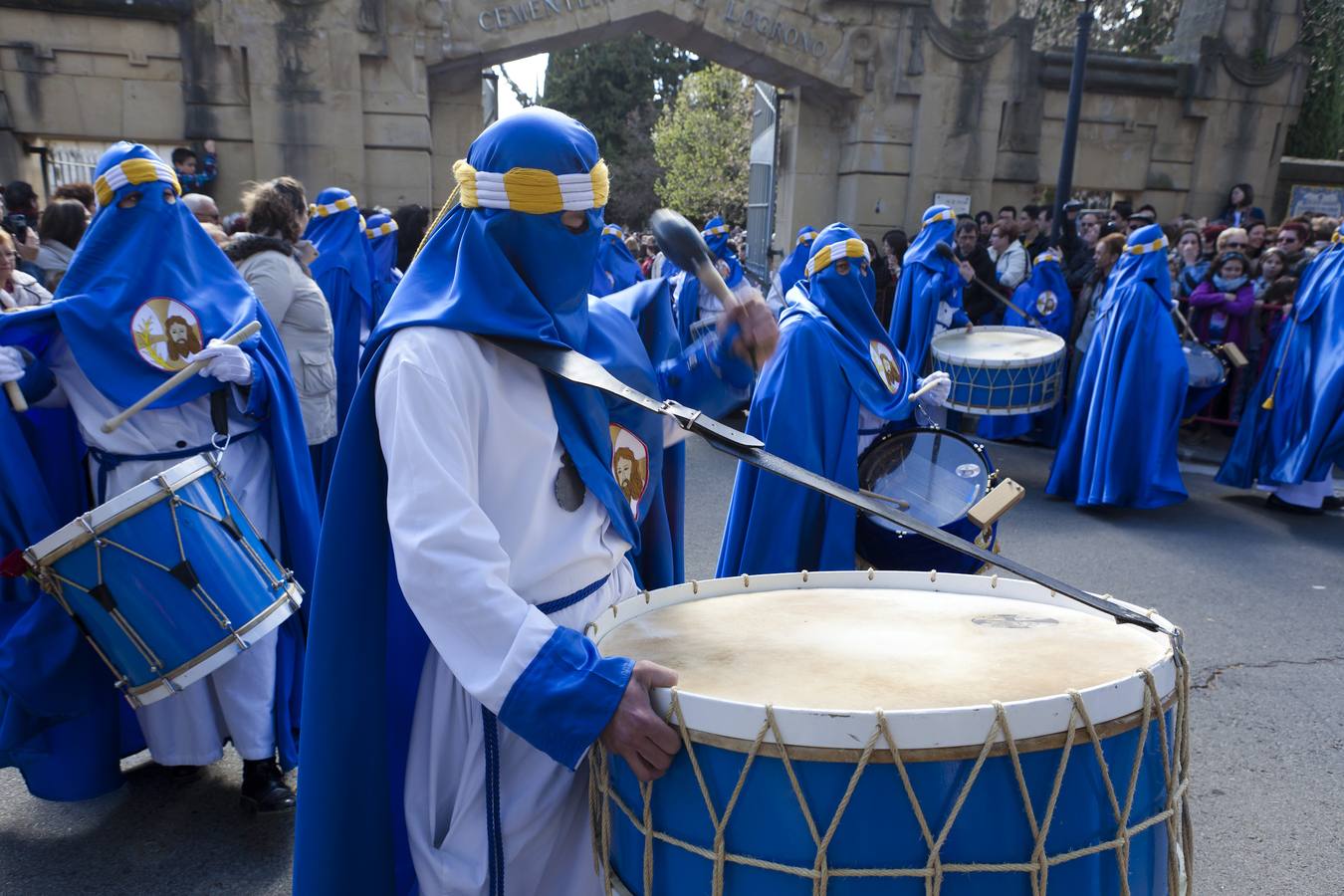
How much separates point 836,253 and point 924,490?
1024 mm

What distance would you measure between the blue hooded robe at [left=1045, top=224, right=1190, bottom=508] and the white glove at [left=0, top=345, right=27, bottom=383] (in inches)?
249

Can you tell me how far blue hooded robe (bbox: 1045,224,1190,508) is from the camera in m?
6.86

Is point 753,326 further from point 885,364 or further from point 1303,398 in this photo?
point 1303,398

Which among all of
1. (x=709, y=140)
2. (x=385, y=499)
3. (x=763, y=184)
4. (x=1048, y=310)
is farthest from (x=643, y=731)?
(x=709, y=140)

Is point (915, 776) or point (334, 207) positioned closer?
point (915, 776)

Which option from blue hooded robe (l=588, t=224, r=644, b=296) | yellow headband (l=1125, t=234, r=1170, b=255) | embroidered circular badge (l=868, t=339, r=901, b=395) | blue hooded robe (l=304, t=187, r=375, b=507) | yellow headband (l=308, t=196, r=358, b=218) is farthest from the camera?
blue hooded robe (l=588, t=224, r=644, b=296)

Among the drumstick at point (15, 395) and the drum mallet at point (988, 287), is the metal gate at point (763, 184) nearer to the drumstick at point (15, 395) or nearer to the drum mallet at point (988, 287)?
the drum mallet at point (988, 287)

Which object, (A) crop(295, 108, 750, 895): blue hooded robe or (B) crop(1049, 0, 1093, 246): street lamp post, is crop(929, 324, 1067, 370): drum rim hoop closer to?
(B) crop(1049, 0, 1093, 246): street lamp post

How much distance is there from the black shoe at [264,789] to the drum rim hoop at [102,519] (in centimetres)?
97

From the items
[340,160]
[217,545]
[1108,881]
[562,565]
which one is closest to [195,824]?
[217,545]

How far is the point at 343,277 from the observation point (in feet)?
19.7

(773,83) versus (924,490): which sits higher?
(773,83)

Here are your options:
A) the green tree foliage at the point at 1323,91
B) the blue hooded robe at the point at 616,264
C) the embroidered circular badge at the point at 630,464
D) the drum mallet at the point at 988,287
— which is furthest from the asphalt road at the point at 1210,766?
the green tree foliage at the point at 1323,91

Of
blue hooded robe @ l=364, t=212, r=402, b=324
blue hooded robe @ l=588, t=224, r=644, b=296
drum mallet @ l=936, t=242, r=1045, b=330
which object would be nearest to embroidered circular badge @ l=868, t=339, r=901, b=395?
blue hooded robe @ l=364, t=212, r=402, b=324
